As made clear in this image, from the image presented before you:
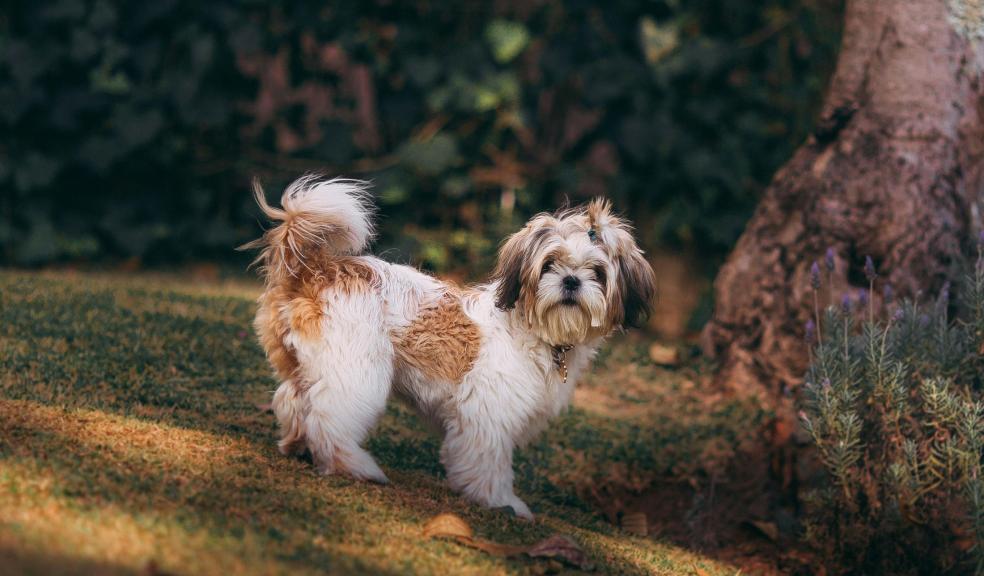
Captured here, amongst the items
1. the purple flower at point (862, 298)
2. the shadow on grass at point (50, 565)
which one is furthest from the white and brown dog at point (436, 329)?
the shadow on grass at point (50, 565)

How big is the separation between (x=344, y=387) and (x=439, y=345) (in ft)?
1.70

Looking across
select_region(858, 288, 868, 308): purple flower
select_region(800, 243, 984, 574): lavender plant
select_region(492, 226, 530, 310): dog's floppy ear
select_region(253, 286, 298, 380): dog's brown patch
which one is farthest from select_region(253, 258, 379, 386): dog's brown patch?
select_region(858, 288, 868, 308): purple flower

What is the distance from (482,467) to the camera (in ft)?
15.6

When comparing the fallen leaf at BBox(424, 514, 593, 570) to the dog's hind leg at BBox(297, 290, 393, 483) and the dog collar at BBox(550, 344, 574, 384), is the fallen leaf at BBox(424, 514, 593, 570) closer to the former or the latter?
the dog's hind leg at BBox(297, 290, 393, 483)

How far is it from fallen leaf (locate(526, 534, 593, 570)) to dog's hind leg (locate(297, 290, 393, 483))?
851 millimetres

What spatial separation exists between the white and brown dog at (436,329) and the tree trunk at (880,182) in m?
1.99

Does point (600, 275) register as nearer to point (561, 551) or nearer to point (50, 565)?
point (561, 551)

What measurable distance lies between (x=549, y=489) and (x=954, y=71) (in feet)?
11.4

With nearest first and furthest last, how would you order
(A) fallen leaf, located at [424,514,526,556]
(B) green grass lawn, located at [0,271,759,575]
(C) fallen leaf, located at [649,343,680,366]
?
(B) green grass lawn, located at [0,271,759,575] < (A) fallen leaf, located at [424,514,526,556] < (C) fallen leaf, located at [649,343,680,366]

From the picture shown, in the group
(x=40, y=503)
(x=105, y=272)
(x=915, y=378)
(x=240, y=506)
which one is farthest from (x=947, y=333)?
(x=105, y=272)

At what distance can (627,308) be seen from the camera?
4902 mm

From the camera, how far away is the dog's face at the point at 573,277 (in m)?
4.68

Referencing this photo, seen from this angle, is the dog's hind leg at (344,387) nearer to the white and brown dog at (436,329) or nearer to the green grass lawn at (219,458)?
the white and brown dog at (436,329)

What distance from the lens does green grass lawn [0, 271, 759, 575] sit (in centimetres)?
327
